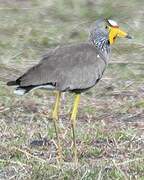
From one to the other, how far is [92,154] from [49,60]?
78cm

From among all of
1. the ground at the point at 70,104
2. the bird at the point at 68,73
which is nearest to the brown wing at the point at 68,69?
the bird at the point at 68,73

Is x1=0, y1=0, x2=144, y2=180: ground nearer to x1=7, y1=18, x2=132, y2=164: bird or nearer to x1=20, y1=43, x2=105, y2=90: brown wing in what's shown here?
x1=7, y1=18, x2=132, y2=164: bird

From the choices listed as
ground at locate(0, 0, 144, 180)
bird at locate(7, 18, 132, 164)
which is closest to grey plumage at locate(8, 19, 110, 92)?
bird at locate(7, 18, 132, 164)

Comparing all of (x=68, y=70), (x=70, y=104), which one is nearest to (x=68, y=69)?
(x=68, y=70)

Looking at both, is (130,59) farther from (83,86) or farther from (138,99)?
(83,86)

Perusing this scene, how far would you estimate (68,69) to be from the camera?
640 centimetres

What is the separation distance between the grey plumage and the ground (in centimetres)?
50

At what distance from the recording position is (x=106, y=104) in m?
8.12

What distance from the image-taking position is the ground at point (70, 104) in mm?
5953

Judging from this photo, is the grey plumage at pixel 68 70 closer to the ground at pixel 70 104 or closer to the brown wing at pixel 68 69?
the brown wing at pixel 68 69

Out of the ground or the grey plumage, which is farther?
the grey plumage

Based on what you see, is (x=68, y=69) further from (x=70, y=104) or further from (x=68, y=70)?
(x=70, y=104)

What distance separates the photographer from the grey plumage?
6293 millimetres

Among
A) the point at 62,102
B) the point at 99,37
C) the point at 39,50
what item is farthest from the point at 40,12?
the point at 99,37
